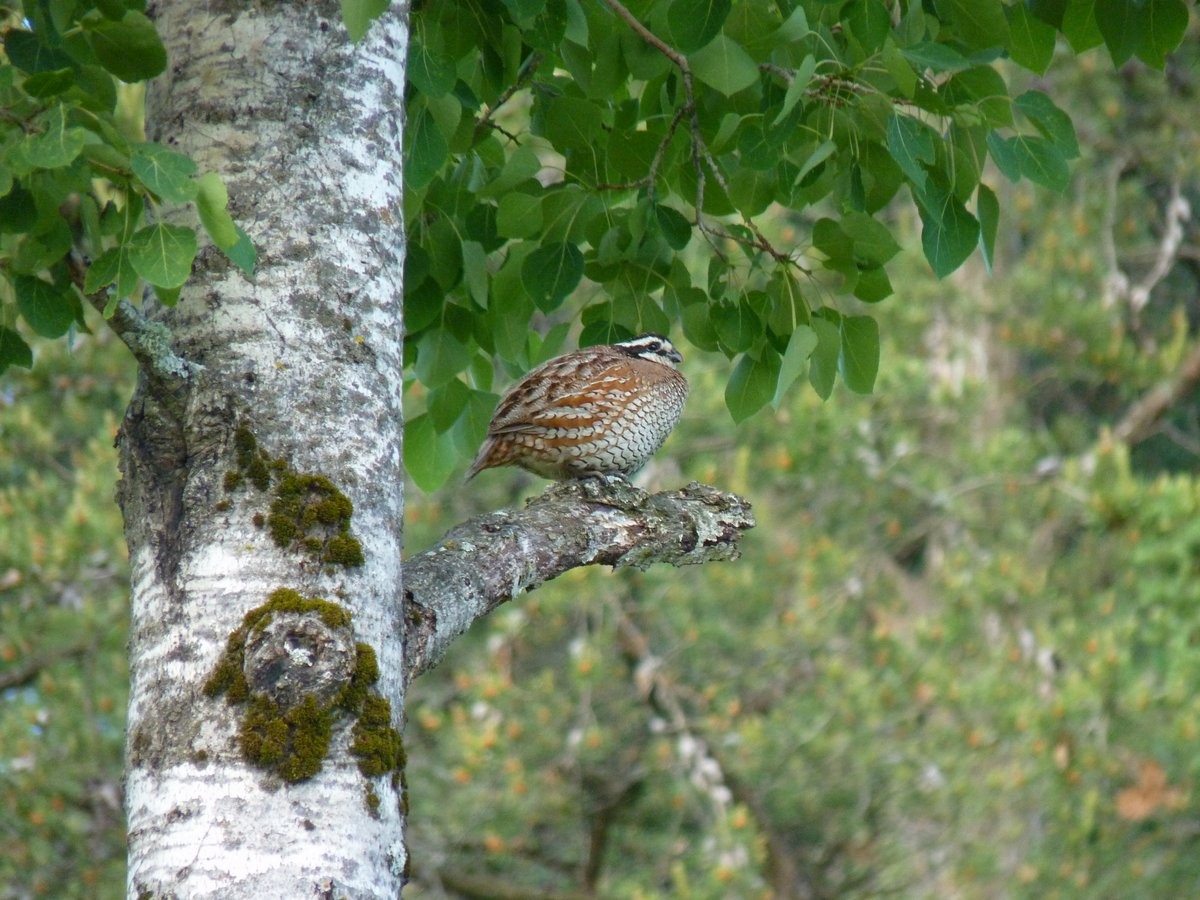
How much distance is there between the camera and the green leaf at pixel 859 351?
402 cm

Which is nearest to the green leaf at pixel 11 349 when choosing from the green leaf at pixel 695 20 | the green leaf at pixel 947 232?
the green leaf at pixel 695 20

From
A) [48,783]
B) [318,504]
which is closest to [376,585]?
[318,504]

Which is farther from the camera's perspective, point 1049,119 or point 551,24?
point 551,24

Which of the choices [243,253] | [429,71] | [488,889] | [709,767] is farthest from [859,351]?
[488,889]

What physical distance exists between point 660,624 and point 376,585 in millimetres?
9519

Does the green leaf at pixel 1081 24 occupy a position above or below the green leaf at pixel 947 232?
above

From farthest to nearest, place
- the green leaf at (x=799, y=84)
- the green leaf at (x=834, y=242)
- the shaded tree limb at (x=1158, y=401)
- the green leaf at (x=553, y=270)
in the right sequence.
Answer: the shaded tree limb at (x=1158, y=401) < the green leaf at (x=553, y=270) < the green leaf at (x=834, y=242) < the green leaf at (x=799, y=84)

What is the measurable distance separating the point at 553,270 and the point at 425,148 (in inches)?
20.9

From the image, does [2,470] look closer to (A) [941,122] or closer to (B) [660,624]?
→ (B) [660,624]

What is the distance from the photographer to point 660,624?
12.4 meters

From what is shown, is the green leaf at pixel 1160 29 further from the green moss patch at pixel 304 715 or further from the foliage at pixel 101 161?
the green moss patch at pixel 304 715

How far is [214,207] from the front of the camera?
107 inches

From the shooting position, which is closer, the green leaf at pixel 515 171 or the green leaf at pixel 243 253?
the green leaf at pixel 243 253

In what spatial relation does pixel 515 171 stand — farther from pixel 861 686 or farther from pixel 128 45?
pixel 861 686
